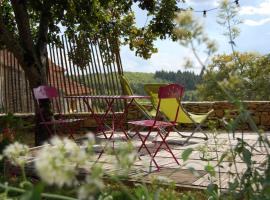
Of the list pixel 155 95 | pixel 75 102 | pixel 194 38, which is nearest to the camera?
pixel 194 38

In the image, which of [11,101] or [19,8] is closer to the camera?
[19,8]

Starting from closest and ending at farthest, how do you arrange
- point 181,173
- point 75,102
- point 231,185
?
1. point 231,185
2. point 181,173
3. point 75,102


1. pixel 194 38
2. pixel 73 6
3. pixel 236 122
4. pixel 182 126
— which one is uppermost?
pixel 73 6

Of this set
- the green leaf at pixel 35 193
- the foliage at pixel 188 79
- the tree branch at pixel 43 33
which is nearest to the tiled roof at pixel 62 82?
the tree branch at pixel 43 33

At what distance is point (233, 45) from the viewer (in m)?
1.73

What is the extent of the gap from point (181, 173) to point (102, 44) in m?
5.94

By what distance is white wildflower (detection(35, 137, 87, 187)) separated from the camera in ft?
2.54

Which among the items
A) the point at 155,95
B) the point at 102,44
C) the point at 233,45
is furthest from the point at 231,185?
the point at 102,44

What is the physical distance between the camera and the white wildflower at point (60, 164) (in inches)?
30.5

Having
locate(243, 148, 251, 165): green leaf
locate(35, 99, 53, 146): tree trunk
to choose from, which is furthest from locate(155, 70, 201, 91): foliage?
locate(35, 99, 53, 146): tree trunk

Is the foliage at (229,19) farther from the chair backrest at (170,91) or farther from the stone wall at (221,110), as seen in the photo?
the stone wall at (221,110)

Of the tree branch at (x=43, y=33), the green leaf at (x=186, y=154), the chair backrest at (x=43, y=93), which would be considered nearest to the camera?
the green leaf at (x=186, y=154)

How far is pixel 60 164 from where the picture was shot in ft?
2.65

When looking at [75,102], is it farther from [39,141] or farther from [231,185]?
[231,185]
